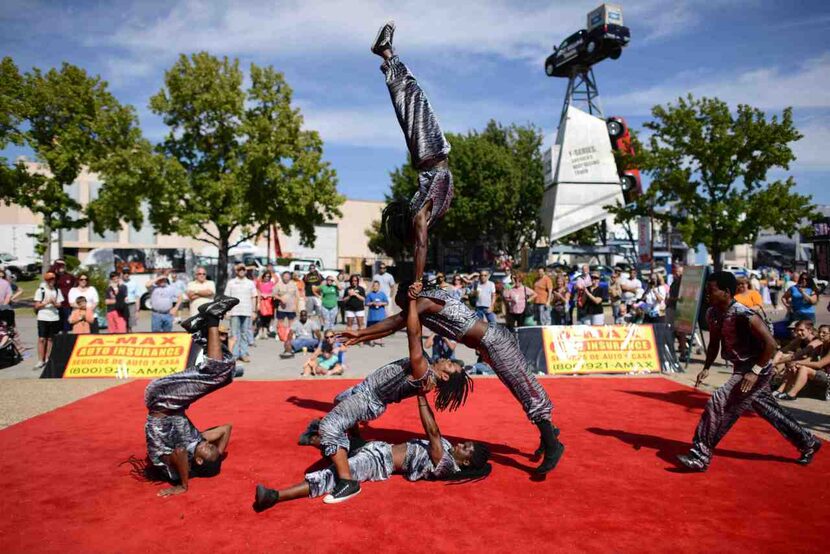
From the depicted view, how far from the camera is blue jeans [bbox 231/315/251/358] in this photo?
11977 mm

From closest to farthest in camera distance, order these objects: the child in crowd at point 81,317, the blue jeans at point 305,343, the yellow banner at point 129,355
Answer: the yellow banner at point 129,355 < the child in crowd at point 81,317 < the blue jeans at point 305,343

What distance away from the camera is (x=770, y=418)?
591cm

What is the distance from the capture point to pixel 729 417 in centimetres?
569

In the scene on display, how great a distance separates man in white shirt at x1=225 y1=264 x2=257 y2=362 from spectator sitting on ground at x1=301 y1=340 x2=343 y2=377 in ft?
5.84

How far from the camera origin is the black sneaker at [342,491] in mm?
4844

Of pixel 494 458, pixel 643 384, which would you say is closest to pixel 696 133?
pixel 643 384

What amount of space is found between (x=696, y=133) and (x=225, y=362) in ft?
71.1

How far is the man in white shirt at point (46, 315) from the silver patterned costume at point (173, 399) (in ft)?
24.2

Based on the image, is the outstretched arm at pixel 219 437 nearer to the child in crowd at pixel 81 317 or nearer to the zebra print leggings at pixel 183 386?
the zebra print leggings at pixel 183 386

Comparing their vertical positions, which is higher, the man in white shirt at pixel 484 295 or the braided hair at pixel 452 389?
the man in white shirt at pixel 484 295

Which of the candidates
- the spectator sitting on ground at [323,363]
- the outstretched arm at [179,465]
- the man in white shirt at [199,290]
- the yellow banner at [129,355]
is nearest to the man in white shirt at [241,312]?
the man in white shirt at [199,290]

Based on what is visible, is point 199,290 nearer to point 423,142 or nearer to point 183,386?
point 183,386

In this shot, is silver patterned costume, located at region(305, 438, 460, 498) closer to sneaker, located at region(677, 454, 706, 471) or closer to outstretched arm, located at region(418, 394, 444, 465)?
outstretched arm, located at region(418, 394, 444, 465)

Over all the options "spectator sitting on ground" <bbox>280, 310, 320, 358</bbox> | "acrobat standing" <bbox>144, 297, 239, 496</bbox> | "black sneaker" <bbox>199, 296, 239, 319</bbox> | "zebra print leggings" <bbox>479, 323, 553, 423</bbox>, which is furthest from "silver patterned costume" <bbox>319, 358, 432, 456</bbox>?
"spectator sitting on ground" <bbox>280, 310, 320, 358</bbox>
